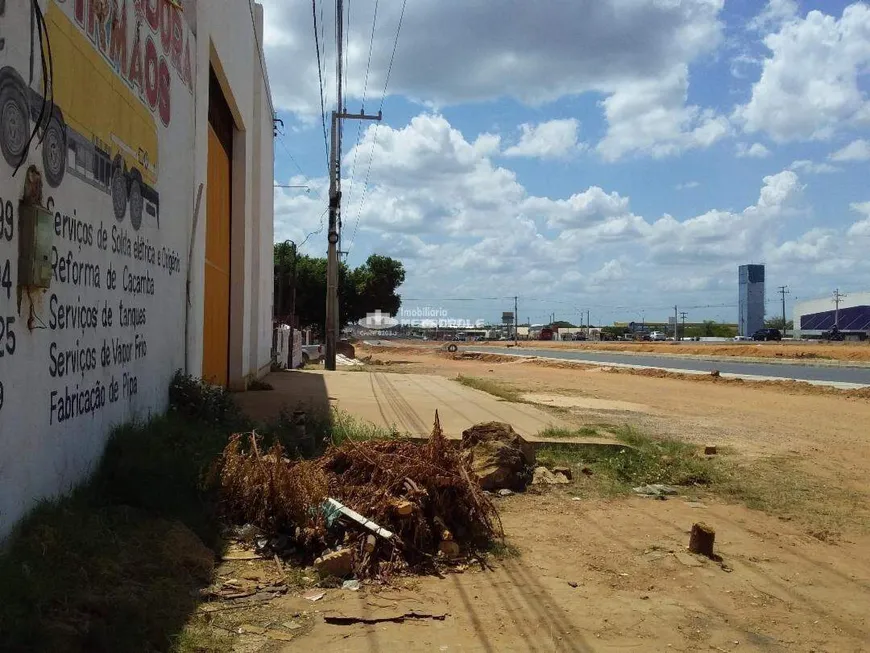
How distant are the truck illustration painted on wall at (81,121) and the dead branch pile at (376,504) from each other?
94.6 inches

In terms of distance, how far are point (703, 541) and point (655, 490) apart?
2596mm

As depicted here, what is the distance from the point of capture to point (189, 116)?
930 cm

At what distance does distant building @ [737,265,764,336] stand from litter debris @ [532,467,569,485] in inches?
4546

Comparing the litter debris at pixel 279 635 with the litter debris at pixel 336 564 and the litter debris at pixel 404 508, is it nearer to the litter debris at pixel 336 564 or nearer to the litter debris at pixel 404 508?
the litter debris at pixel 336 564

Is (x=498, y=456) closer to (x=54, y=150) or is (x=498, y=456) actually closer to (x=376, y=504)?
(x=376, y=504)

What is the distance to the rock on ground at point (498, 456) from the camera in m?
8.28

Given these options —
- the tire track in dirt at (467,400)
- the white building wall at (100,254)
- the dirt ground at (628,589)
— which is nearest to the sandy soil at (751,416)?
the tire track in dirt at (467,400)

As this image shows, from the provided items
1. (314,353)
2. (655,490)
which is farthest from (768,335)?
(655,490)

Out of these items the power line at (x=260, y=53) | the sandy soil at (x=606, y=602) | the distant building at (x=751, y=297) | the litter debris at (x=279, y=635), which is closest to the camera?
the litter debris at (x=279, y=635)

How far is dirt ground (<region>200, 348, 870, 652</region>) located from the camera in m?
4.36

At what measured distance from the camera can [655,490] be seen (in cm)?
867

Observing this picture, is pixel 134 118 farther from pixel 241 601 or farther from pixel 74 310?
pixel 241 601

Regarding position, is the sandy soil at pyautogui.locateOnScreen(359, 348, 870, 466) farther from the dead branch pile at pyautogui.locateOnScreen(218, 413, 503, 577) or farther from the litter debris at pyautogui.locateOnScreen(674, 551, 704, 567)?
the dead branch pile at pyautogui.locateOnScreen(218, 413, 503, 577)

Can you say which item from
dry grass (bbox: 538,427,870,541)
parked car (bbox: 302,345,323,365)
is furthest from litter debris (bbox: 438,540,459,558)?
parked car (bbox: 302,345,323,365)
